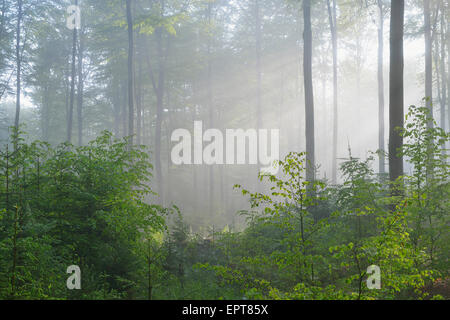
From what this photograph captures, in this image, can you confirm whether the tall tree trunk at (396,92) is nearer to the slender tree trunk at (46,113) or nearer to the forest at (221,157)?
the forest at (221,157)

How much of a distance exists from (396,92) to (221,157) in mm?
24694

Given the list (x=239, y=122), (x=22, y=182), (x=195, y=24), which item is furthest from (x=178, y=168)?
(x=22, y=182)

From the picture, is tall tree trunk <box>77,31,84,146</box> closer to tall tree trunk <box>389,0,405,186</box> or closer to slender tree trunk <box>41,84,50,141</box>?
slender tree trunk <box>41,84,50,141</box>

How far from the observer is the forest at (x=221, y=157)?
13.5 ft

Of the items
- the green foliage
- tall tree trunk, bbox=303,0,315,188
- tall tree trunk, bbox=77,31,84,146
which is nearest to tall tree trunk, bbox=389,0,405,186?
tall tree trunk, bbox=303,0,315,188

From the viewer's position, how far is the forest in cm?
413

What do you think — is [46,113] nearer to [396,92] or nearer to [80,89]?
[80,89]

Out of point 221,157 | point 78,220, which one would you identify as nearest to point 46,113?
point 221,157

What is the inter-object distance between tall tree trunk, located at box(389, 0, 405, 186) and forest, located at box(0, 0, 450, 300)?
1.8 inches

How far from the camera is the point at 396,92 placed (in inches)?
316
